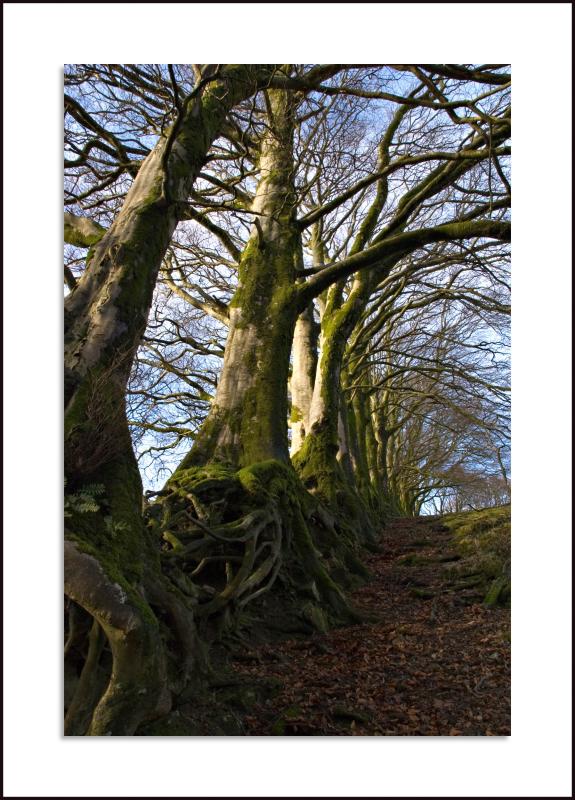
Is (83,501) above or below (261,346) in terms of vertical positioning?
below

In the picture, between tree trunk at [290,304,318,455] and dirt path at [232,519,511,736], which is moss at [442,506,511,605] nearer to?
dirt path at [232,519,511,736]

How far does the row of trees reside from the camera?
9.20ft

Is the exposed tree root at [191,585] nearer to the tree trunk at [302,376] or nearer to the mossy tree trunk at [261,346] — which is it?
the mossy tree trunk at [261,346]

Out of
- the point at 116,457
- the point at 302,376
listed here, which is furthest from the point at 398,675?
the point at 302,376

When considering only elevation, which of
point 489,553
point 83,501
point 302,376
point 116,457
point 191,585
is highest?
point 302,376

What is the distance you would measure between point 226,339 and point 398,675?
4.41 m

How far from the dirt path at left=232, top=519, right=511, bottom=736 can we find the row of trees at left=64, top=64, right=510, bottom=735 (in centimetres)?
45

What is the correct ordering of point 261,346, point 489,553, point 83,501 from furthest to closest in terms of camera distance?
point 489,553, point 261,346, point 83,501

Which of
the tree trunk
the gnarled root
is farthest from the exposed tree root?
the tree trunk

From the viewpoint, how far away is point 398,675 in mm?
3852

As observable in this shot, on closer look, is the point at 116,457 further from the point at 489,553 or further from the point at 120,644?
the point at 489,553

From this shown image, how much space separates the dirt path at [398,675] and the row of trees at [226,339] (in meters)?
0.45
